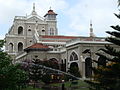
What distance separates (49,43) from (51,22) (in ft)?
47.6

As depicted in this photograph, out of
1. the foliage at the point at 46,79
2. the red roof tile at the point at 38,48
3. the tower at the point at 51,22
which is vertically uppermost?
the tower at the point at 51,22

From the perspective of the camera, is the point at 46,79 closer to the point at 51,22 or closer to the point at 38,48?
the point at 38,48

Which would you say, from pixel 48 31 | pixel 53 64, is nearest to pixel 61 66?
pixel 53 64

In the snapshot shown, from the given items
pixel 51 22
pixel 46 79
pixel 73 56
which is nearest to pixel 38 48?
pixel 73 56

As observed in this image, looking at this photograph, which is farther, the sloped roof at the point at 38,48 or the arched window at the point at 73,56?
the sloped roof at the point at 38,48

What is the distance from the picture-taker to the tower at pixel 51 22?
73.1 meters

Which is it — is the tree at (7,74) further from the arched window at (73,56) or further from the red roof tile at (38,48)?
the red roof tile at (38,48)

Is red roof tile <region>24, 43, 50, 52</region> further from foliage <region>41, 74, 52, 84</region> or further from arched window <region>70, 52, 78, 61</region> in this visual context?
foliage <region>41, 74, 52, 84</region>

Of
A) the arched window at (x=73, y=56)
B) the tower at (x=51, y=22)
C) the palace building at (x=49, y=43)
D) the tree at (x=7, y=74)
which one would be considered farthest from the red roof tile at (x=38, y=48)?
the tree at (x=7, y=74)

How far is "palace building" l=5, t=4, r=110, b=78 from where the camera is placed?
46438mm

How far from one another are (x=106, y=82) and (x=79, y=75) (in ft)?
102

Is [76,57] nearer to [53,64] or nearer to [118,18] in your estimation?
[53,64]

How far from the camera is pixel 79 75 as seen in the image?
45.2 m

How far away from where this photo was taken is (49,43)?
59469mm
